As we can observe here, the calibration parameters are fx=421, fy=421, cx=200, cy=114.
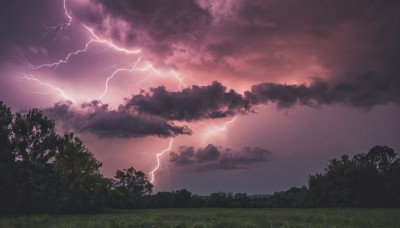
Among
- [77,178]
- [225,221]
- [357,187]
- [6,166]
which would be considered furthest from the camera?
[357,187]

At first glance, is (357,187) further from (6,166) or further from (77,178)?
(6,166)

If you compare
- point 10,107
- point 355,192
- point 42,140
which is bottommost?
point 355,192

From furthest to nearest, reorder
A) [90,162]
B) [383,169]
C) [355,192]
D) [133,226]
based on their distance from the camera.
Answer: [383,169]
[355,192]
[90,162]
[133,226]

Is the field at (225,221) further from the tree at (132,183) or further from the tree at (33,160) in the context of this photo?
the tree at (132,183)

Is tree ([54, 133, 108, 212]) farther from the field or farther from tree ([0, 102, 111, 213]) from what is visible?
the field

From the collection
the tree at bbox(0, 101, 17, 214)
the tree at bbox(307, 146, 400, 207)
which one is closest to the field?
the tree at bbox(0, 101, 17, 214)

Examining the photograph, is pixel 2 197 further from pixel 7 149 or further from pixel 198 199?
pixel 198 199

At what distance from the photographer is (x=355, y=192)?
74.5 m

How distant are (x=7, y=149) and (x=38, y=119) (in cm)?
588

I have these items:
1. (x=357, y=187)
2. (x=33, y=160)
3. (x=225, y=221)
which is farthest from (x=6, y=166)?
(x=357, y=187)

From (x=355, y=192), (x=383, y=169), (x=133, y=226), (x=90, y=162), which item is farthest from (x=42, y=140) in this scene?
(x=383, y=169)

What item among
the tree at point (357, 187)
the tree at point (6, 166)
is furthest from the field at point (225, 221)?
the tree at point (357, 187)

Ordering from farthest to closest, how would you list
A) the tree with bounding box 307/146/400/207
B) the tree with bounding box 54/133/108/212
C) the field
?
1. the tree with bounding box 307/146/400/207
2. the tree with bounding box 54/133/108/212
3. the field

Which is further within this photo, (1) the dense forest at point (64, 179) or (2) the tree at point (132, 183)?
(2) the tree at point (132, 183)
